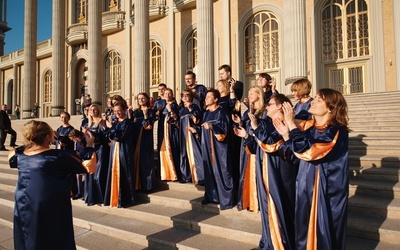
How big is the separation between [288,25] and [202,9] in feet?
17.2

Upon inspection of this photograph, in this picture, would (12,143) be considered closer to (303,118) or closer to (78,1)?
(303,118)

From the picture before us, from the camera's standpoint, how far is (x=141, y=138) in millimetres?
5711

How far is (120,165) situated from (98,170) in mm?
553

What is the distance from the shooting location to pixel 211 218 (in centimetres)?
425

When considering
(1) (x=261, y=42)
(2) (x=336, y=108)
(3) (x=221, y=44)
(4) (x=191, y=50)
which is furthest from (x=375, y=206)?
(4) (x=191, y=50)

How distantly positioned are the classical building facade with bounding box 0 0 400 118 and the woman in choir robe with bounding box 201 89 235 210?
885 centimetres

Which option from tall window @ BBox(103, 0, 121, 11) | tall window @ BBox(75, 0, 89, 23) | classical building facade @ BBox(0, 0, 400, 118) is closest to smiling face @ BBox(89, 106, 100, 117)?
classical building facade @ BBox(0, 0, 400, 118)

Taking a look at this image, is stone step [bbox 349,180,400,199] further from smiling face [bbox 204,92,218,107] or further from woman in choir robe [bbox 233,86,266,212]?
smiling face [bbox 204,92,218,107]

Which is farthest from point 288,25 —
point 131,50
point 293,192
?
point 131,50

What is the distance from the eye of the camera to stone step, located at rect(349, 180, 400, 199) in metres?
4.03

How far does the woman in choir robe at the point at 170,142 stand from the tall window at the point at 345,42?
1222cm

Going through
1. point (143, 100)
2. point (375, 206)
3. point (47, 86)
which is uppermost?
point (47, 86)

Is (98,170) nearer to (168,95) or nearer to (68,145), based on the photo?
(68,145)

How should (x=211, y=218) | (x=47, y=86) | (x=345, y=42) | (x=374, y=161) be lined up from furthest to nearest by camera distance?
(x=47, y=86) → (x=345, y=42) → (x=374, y=161) → (x=211, y=218)
